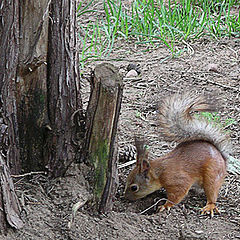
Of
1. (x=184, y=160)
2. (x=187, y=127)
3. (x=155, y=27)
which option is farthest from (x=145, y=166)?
(x=155, y=27)

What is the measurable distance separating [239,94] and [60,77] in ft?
8.66

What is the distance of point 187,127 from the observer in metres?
3.26

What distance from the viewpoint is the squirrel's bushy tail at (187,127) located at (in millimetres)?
3227

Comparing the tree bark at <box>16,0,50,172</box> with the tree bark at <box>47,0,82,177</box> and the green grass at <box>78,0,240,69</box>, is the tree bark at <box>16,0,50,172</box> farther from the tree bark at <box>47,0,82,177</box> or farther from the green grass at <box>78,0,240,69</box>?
the green grass at <box>78,0,240,69</box>

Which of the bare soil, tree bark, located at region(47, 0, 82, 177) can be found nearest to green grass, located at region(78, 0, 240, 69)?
the bare soil

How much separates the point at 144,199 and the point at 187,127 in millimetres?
591

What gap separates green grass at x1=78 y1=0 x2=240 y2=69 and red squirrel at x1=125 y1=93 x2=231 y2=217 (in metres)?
2.29

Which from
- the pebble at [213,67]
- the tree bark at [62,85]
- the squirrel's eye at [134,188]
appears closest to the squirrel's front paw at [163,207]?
the squirrel's eye at [134,188]

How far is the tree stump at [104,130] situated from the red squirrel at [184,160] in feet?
1.41

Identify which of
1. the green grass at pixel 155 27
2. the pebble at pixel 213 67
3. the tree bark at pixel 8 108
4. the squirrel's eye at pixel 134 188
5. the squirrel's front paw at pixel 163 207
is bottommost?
the squirrel's front paw at pixel 163 207

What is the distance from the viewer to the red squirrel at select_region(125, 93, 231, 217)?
3061 mm

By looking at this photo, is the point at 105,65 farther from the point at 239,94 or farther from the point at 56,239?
the point at 239,94

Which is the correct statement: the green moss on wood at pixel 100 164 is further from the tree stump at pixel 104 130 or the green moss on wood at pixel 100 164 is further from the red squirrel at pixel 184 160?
the red squirrel at pixel 184 160

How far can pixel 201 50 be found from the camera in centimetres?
559
